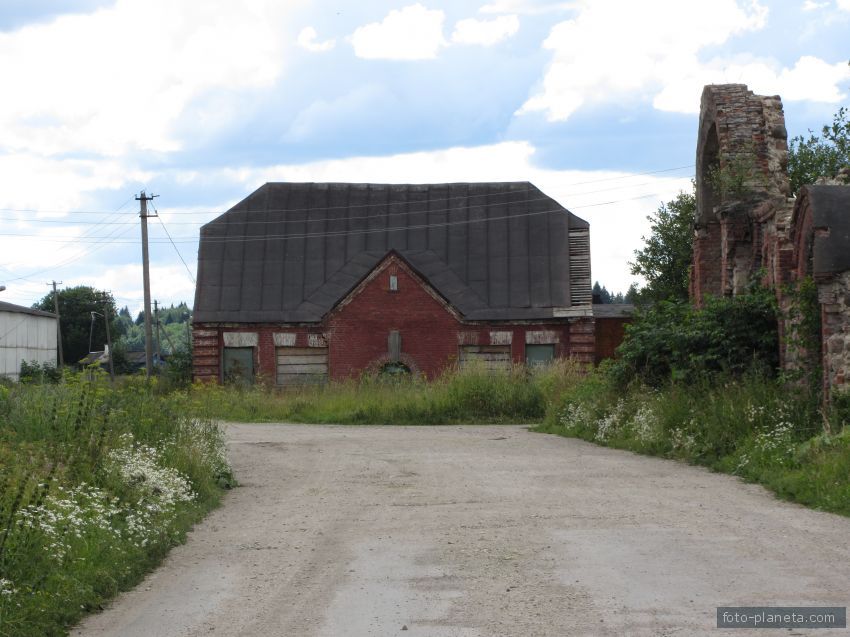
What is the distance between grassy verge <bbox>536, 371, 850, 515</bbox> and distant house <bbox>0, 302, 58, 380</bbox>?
51.9m

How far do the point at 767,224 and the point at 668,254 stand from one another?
25819 mm

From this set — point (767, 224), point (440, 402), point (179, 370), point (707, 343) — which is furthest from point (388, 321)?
point (707, 343)

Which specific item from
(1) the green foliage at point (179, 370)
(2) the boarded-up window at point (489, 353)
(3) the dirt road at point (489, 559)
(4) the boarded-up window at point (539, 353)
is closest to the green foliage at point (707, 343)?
(3) the dirt road at point (489, 559)

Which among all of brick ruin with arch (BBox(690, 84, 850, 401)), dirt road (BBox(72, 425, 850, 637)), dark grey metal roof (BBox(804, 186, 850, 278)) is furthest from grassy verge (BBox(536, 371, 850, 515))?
dark grey metal roof (BBox(804, 186, 850, 278))

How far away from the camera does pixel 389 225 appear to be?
135ft

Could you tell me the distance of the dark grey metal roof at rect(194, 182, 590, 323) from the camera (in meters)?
37.4

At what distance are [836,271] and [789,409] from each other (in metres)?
2.04

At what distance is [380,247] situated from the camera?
132 ft

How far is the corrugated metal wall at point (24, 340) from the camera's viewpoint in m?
66.8

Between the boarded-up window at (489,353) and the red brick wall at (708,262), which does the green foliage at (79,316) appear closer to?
the boarded-up window at (489,353)

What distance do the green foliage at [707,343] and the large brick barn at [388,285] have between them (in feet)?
56.9

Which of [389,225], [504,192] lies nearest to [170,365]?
[389,225]

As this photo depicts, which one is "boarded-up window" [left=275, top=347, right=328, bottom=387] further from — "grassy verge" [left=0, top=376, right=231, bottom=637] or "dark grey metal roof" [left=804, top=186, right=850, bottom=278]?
"dark grey metal roof" [left=804, top=186, right=850, bottom=278]

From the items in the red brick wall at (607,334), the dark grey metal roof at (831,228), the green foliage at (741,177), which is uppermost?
the green foliage at (741,177)
